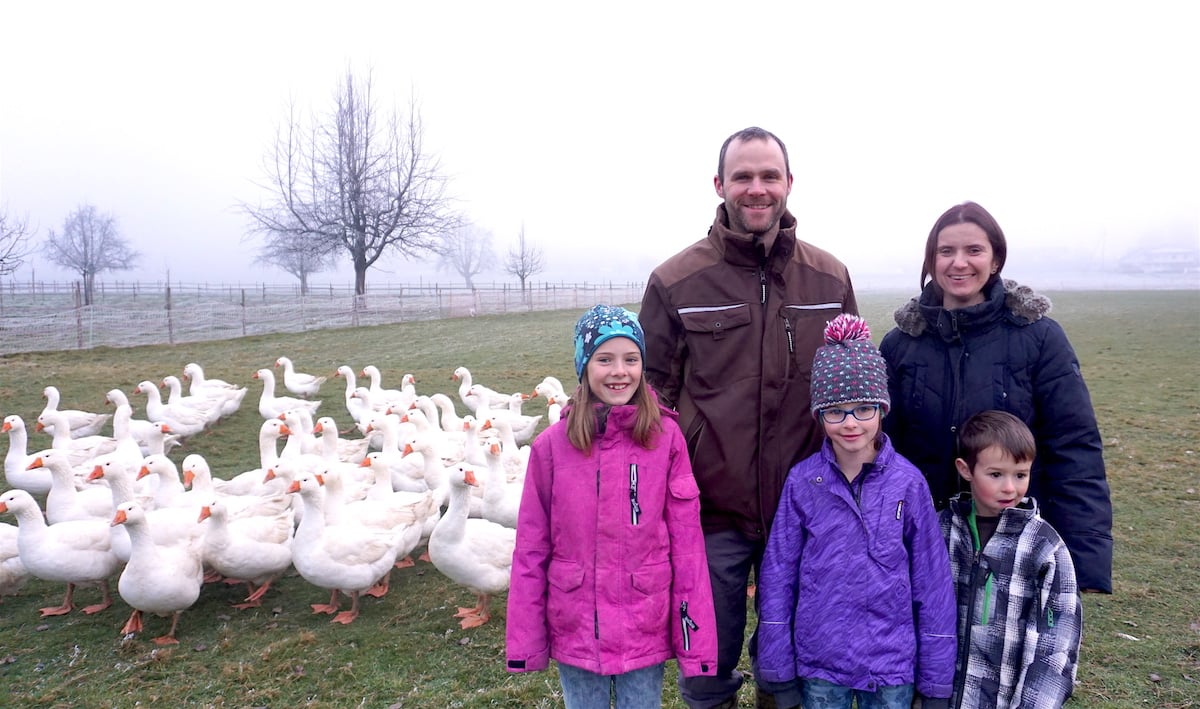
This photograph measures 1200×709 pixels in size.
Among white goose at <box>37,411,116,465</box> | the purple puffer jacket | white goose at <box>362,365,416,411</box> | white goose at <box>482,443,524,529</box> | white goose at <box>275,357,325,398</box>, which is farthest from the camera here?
white goose at <box>275,357,325,398</box>

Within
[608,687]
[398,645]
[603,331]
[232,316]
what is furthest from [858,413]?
[232,316]

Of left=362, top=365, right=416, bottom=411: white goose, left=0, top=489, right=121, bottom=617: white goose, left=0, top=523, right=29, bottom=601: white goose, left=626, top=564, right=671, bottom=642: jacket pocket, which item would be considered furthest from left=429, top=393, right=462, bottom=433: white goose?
left=626, top=564, right=671, bottom=642: jacket pocket

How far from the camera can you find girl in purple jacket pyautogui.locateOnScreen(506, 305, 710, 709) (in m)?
2.39

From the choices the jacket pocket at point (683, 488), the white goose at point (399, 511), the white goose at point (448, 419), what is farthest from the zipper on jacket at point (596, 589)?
the white goose at point (448, 419)

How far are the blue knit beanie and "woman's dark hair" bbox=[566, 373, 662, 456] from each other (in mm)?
126

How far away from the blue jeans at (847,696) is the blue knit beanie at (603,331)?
136 centimetres

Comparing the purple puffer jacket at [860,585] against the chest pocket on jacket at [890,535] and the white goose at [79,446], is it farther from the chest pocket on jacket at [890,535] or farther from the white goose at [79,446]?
the white goose at [79,446]

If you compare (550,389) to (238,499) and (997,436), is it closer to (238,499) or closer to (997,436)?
(238,499)

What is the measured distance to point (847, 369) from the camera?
237 centimetres

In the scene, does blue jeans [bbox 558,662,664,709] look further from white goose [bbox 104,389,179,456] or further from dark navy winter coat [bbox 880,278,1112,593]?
white goose [bbox 104,389,179,456]

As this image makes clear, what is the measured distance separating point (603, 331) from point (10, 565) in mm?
5385

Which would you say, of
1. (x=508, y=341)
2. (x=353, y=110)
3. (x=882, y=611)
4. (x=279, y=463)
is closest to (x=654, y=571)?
(x=882, y=611)

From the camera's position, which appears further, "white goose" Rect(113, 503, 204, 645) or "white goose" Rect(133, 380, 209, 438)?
"white goose" Rect(133, 380, 209, 438)

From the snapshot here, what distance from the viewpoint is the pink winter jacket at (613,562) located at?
2.38m
